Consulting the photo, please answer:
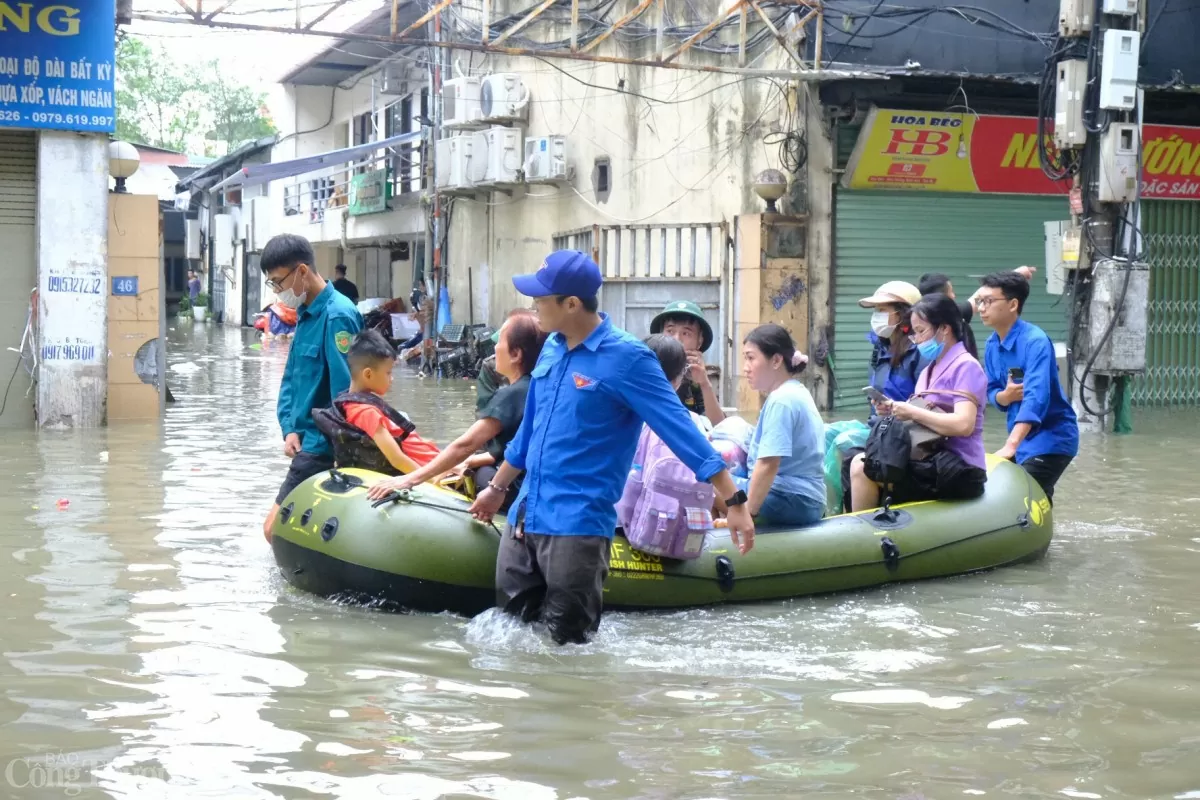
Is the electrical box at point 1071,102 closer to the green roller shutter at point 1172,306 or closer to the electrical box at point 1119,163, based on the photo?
the electrical box at point 1119,163

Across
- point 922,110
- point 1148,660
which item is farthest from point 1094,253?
point 1148,660

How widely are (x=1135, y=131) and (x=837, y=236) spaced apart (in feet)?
11.9

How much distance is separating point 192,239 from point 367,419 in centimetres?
4436

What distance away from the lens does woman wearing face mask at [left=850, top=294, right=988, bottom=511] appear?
711cm

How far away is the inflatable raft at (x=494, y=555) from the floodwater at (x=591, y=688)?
4.1 inches

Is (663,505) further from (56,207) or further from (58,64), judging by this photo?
(58,64)

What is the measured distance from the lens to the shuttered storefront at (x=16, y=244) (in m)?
13.5

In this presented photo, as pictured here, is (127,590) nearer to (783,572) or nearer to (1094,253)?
(783,572)

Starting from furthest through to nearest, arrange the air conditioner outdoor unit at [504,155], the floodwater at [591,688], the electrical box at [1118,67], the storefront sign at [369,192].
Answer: the storefront sign at [369,192], the air conditioner outdoor unit at [504,155], the electrical box at [1118,67], the floodwater at [591,688]

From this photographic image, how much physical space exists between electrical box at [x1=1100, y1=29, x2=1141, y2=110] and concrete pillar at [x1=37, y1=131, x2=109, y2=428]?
9.39m

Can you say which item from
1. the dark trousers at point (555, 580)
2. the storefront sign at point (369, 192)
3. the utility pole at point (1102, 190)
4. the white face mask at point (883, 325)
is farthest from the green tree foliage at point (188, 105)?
the dark trousers at point (555, 580)

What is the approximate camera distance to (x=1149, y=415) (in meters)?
16.2

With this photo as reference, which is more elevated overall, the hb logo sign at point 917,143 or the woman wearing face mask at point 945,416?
the hb logo sign at point 917,143

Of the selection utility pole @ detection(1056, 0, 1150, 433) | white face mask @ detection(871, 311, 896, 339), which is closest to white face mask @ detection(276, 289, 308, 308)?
white face mask @ detection(871, 311, 896, 339)
